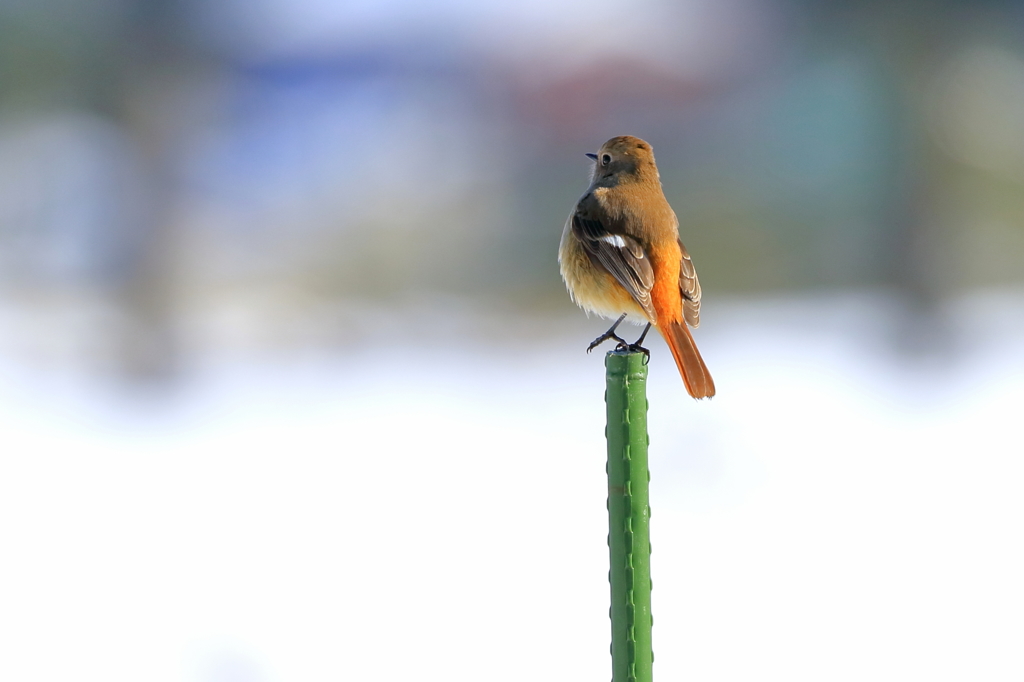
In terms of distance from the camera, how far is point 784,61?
40.2 feet

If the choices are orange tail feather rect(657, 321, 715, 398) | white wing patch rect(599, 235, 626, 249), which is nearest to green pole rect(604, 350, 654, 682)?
orange tail feather rect(657, 321, 715, 398)

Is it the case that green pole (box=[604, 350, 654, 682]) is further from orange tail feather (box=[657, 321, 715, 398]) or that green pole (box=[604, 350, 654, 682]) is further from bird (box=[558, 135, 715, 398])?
bird (box=[558, 135, 715, 398])

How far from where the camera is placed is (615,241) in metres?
3.32

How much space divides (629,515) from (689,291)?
1341 millimetres

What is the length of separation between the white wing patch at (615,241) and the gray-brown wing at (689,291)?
0.69 ft

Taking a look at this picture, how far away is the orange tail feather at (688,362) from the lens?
9.37 feet

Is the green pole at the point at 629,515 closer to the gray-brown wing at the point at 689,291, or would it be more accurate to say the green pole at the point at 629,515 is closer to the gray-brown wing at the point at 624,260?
the gray-brown wing at the point at 624,260

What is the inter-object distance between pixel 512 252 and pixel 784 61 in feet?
12.7

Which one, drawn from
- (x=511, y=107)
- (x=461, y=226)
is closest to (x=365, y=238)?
(x=461, y=226)

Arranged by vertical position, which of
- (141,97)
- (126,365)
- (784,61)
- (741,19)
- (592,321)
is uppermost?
(741,19)

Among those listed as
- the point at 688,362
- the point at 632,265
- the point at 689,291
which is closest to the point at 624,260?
the point at 632,265

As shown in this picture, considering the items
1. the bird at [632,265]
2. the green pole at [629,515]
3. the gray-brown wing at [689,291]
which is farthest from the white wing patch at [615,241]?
the green pole at [629,515]

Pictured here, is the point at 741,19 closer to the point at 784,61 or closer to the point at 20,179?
the point at 784,61

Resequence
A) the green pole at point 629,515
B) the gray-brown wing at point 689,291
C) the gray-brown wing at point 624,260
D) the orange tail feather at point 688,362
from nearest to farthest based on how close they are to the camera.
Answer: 1. the green pole at point 629,515
2. the orange tail feather at point 688,362
3. the gray-brown wing at point 624,260
4. the gray-brown wing at point 689,291
